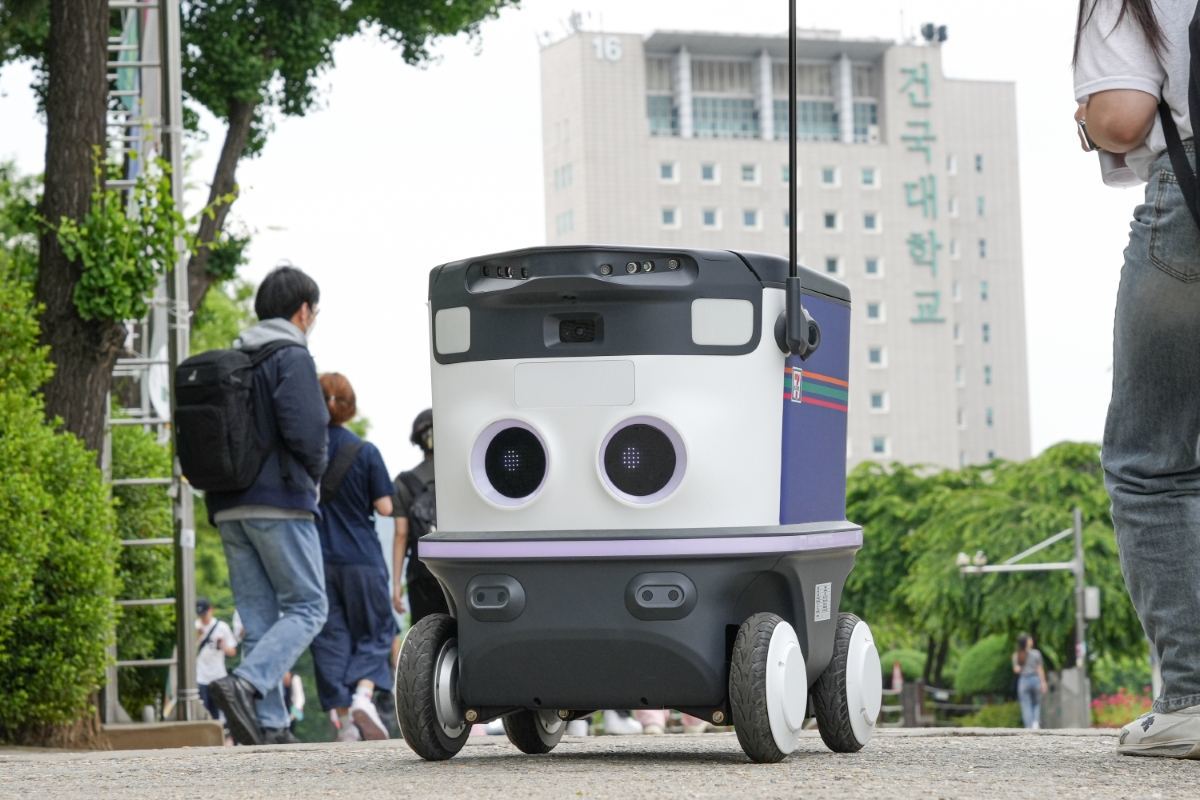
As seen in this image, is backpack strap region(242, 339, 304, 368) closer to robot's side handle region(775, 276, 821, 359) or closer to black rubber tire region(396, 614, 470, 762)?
black rubber tire region(396, 614, 470, 762)

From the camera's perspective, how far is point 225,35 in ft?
66.6

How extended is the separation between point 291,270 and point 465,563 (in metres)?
3.39

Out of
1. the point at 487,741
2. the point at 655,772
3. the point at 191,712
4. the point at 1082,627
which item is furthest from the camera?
the point at 1082,627

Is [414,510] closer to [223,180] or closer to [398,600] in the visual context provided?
[398,600]

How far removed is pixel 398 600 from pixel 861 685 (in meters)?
4.28

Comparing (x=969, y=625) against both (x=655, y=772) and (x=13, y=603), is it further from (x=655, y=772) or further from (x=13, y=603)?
(x=655, y=772)

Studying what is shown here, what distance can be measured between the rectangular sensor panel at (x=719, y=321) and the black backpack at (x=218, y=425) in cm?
A: 299

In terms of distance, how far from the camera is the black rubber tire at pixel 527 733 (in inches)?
219

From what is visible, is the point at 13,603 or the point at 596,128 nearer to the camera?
the point at 13,603

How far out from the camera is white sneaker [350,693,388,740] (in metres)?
9.21

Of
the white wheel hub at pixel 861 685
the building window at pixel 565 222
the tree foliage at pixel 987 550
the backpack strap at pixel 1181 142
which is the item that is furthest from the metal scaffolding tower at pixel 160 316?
the building window at pixel 565 222

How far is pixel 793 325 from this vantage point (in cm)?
486

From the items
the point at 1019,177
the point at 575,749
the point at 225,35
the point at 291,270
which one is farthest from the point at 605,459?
the point at 1019,177

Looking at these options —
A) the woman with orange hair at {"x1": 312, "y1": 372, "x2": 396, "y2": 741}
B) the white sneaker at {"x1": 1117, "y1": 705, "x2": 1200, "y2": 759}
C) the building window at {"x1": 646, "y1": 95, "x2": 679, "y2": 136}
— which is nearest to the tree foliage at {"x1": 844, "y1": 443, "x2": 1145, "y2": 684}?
the woman with orange hair at {"x1": 312, "y1": 372, "x2": 396, "y2": 741}
